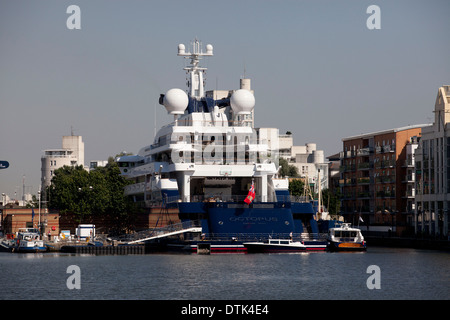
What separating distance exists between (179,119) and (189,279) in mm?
45905

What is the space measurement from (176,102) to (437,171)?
1469 inches

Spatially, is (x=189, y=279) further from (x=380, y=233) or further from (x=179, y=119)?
(x=380, y=233)

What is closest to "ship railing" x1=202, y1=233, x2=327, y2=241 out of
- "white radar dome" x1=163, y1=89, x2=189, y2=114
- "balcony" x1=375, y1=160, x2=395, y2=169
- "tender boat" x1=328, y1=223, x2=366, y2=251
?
"tender boat" x1=328, y1=223, x2=366, y2=251

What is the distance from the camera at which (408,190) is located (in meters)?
156

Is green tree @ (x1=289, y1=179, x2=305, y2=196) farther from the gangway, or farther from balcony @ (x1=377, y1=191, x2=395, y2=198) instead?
the gangway

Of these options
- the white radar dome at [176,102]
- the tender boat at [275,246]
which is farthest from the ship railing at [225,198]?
the white radar dome at [176,102]

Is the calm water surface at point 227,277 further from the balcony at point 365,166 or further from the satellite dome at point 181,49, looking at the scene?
the balcony at point 365,166

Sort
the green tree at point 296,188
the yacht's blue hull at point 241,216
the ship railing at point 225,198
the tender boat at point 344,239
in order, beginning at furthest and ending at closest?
the green tree at point 296,188
the tender boat at point 344,239
the ship railing at point 225,198
the yacht's blue hull at point 241,216

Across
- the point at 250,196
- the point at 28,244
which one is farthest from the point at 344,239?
the point at 28,244

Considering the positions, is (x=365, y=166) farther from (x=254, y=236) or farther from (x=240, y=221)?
(x=240, y=221)

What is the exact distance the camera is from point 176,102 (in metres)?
114

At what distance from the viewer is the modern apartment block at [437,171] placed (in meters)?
125

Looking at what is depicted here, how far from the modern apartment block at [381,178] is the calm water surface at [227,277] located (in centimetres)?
5961

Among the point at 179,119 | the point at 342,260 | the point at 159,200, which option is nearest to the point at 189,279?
the point at 342,260
